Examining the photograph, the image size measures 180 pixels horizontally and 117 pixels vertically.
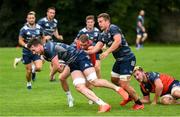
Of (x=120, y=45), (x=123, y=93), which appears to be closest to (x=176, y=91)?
(x=123, y=93)

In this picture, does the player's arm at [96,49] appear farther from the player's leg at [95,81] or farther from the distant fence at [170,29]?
the distant fence at [170,29]

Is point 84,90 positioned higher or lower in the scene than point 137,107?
higher

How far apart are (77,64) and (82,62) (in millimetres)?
136

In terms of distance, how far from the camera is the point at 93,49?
44.6 ft

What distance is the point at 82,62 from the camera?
1314 centimetres

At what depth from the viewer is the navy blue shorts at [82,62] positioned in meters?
13.1

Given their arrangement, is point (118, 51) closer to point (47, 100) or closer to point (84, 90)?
point (84, 90)

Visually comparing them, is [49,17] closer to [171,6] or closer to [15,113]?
[15,113]

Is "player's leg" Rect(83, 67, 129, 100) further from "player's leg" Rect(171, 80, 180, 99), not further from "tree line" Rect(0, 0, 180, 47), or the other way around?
"tree line" Rect(0, 0, 180, 47)

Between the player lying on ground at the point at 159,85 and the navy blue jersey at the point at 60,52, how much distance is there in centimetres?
163

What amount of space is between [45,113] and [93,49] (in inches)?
73.8

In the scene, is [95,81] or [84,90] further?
[95,81]

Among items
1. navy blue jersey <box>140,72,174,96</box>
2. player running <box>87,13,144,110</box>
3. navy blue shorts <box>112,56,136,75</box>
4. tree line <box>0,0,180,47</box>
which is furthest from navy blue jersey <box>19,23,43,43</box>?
tree line <box>0,0,180,47</box>

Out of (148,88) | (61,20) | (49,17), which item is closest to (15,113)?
(148,88)
